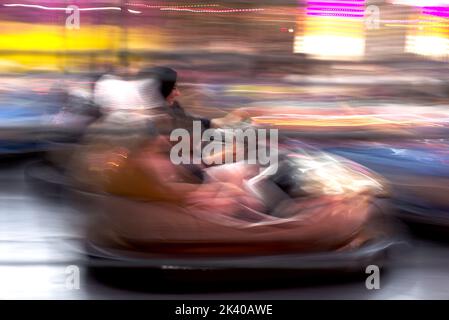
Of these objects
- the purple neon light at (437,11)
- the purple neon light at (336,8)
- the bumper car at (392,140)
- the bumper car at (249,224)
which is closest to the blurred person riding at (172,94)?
the bumper car at (249,224)

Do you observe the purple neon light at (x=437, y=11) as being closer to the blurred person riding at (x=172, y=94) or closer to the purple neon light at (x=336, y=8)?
the purple neon light at (x=336, y=8)

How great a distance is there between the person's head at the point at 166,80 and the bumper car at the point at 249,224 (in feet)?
1.06

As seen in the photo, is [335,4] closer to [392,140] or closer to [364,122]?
[364,122]

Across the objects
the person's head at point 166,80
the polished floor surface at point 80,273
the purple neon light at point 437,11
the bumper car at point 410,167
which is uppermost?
the purple neon light at point 437,11

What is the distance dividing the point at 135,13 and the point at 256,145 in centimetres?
68

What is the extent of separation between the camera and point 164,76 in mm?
2828

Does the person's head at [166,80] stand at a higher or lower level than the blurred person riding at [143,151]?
higher

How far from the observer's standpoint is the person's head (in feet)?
9.25

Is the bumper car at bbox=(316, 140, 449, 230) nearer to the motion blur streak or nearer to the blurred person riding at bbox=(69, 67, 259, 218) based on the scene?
the motion blur streak

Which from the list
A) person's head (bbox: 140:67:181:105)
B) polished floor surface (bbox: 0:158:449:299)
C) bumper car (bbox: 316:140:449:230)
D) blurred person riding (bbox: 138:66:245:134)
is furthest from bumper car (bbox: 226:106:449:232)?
person's head (bbox: 140:67:181:105)

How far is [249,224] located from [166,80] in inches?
25.1

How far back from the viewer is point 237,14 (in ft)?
9.24

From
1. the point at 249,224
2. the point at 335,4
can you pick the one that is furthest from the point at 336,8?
the point at 249,224

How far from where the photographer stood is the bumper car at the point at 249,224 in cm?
274
